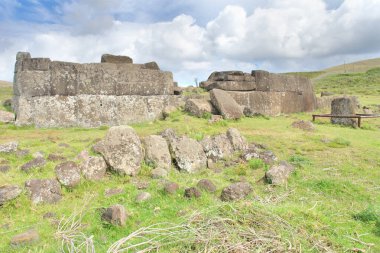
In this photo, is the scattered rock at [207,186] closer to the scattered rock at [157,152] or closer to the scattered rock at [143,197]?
the scattered rock at [143,197]

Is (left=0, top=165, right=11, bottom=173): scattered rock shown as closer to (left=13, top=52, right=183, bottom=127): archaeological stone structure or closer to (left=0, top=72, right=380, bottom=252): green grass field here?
(left=0, top=72, right=380, bottom=252): green grass field

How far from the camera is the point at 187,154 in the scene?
776 centimetres

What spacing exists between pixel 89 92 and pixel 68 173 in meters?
5.39

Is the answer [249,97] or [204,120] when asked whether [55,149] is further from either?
[249,97]

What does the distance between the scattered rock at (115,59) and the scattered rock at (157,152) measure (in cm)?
534

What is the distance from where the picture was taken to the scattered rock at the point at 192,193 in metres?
5.98

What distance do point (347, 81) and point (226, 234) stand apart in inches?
2374

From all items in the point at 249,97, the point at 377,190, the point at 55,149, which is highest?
the point at 249,97

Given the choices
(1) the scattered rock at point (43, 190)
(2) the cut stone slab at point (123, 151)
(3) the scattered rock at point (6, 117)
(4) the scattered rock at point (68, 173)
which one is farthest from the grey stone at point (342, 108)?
(1) the scattered rock at point (43, 190)

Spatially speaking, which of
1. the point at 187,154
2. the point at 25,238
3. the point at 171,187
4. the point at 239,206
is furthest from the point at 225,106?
the point at 25,238

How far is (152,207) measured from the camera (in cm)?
571

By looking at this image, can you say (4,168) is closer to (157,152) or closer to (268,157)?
(157,152)

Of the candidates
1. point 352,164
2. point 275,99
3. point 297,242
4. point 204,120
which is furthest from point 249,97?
point 297,242

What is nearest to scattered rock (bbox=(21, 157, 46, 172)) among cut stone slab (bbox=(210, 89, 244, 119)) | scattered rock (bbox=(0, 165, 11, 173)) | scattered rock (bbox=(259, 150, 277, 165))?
scattered rock (bbox=(0, 165, 11, 173))
